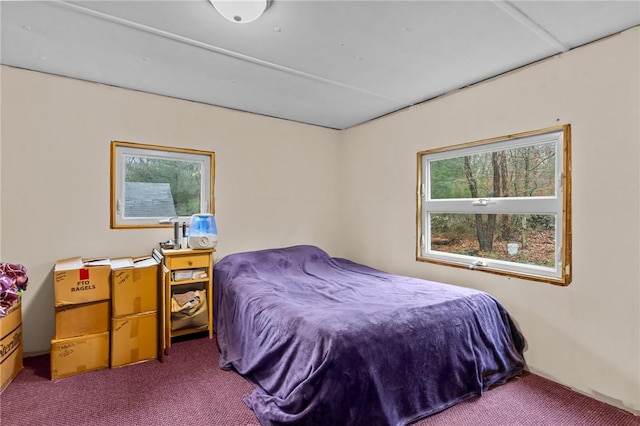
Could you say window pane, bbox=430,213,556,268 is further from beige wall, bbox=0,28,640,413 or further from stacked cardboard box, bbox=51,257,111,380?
stacked cardboard box, bbox=51,257,111,380

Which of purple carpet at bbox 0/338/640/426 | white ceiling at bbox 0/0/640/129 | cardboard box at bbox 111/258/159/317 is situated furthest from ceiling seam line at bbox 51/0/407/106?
purple carpet at bbox 0/338/640/426

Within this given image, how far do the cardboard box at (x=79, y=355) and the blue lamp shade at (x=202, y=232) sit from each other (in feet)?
2.98

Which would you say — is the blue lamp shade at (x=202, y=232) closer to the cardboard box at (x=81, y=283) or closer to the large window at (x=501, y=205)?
the cardboard box at (x=81, y=283)

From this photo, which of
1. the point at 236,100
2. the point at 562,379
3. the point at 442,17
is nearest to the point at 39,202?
the point at 236,100

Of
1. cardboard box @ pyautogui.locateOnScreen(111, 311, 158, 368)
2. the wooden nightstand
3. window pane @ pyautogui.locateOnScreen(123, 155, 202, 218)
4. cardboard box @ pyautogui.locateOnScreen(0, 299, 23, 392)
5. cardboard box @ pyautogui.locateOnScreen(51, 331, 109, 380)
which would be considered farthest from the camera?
window pane @ pyautogui.locateOnScreen(123, 155, 202, 218)

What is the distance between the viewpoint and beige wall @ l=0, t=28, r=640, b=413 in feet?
6.45

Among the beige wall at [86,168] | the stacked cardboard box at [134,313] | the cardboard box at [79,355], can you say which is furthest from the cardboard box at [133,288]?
the beige wall at [86,168]

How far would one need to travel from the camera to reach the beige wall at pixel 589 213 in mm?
1908

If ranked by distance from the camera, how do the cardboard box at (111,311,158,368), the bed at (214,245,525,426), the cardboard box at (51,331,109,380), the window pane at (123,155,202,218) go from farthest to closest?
1. the window pane at (123,155,202,218)
2. the cardboard box at (111,311,158,368)
3. the cardboard box at (51,331,109,380)
4. the bed at (214,245,525,426)

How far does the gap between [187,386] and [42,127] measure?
2.28m

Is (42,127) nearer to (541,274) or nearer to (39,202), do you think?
(39,202)

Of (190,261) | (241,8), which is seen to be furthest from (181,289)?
(241,8)

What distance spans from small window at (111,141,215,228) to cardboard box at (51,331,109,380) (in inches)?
38.7

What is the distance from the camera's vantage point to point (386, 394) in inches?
65.9
